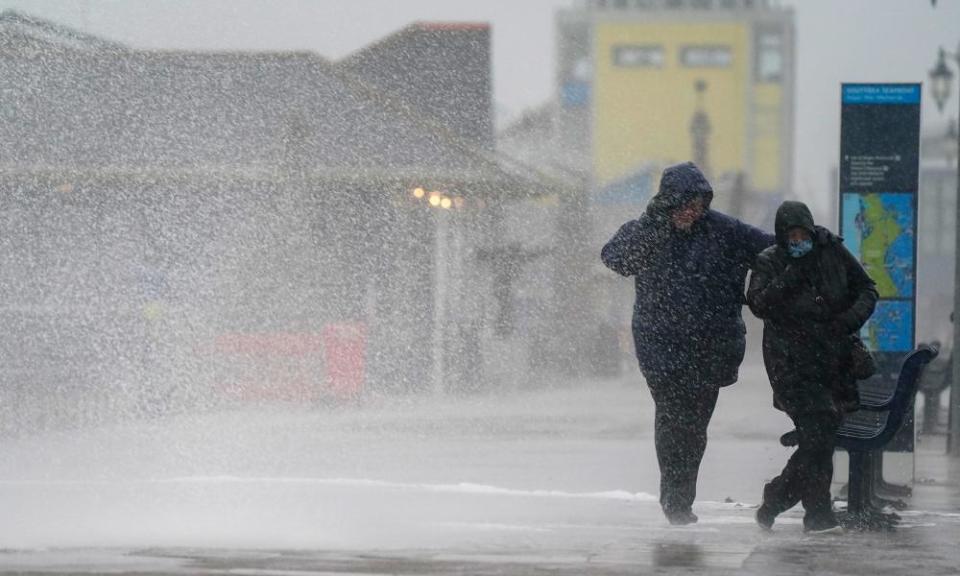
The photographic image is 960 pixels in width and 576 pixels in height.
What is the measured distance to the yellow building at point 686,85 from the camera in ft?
100

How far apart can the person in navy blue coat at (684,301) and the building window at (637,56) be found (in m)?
26.6

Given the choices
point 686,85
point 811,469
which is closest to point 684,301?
point 811,469

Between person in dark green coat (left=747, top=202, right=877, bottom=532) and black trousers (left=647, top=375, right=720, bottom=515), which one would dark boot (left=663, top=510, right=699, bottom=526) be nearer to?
black trousers (left=647, top=375, right=720, bottom=515)

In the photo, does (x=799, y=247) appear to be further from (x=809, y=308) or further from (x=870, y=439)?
(x=870, y=439)

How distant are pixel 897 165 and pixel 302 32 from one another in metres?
22.1

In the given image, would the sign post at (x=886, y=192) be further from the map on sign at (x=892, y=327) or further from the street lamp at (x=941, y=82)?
the street lamp at (x=941, y=82)

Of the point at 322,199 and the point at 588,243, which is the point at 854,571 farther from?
the point at 588,243

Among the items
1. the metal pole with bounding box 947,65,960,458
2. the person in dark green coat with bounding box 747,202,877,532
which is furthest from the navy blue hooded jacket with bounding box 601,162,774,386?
the metal pole with bounding box 947,65,960,458

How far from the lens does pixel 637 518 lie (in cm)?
842

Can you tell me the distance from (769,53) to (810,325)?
24630mm

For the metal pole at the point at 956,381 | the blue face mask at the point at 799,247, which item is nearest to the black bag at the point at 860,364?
the blue face mask at the point at 799,247

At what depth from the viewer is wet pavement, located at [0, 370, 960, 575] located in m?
6.78

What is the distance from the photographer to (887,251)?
10008 mm

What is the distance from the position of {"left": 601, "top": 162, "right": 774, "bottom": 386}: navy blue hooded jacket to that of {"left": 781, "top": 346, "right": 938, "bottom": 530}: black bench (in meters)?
0.51
